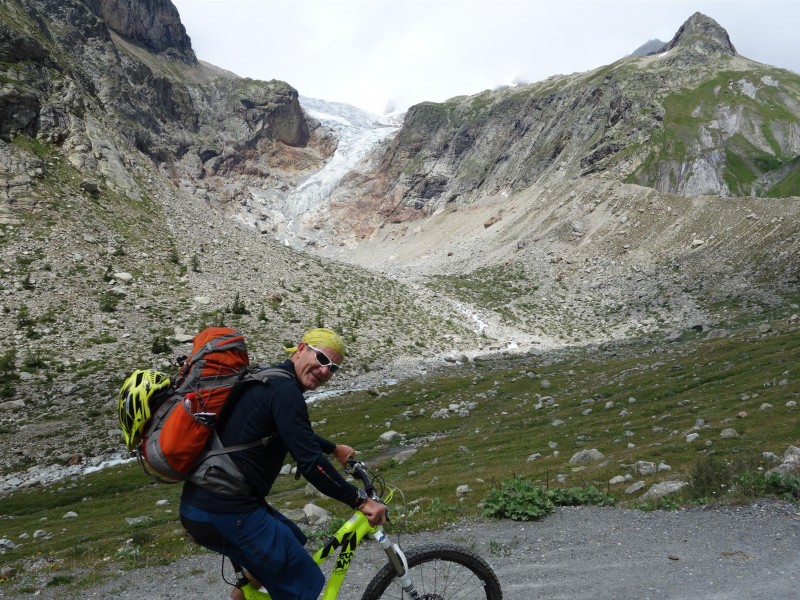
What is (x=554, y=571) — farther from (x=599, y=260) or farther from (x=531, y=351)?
(x=599, y=260)

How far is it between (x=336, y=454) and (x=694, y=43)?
580 ft

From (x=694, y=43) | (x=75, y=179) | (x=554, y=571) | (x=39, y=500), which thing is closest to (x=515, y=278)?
(x=75, y=179)

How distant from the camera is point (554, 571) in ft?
30.2

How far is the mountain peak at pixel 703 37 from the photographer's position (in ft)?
472

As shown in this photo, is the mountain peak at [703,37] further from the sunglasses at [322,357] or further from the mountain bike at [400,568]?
the sunglasses at [322,357]

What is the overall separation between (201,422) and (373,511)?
2.05 m

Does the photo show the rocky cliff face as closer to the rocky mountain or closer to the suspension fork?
the rocky mountain

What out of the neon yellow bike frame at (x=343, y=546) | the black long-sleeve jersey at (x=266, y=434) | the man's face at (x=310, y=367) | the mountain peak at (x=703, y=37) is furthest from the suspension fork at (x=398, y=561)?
the mountain peak at (x=703, y=37)

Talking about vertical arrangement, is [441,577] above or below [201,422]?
below

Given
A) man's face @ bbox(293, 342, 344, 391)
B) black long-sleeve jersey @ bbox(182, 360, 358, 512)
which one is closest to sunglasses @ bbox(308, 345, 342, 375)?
man's face @ bbox(293, 342, 344, 391)

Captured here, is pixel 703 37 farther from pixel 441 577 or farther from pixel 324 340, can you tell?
pixel 441 577

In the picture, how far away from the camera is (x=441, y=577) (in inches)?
245

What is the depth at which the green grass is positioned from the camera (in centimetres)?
1368

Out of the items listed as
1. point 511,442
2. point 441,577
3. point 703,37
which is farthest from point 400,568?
point 703,37
